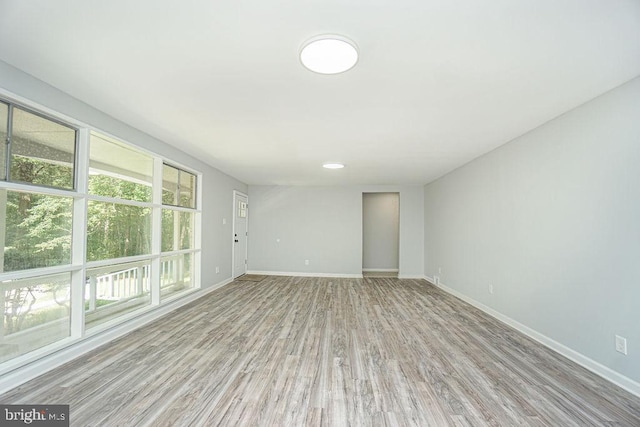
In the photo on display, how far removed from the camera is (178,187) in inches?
177

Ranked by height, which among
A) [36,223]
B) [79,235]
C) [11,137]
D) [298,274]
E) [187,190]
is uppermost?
[11,137]

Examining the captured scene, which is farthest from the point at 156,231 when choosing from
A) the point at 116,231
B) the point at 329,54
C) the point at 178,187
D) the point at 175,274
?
the point at 329,54

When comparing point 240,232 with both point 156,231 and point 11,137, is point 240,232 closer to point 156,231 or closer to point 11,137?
point 156,231

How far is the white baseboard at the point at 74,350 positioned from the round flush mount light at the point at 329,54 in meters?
3.17

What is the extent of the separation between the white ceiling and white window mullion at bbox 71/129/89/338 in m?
0.53

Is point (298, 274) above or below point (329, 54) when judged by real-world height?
below

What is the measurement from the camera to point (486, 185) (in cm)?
423

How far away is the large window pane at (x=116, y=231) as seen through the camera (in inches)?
119

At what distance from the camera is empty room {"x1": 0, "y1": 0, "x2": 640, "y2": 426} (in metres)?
1.74

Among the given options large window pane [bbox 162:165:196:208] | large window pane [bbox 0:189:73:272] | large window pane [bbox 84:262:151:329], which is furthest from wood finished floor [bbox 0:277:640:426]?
large window pane [bbox 162:165:196:208]

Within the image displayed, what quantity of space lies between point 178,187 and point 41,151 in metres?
2.05

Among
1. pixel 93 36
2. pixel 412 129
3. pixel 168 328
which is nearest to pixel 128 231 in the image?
pixel 168 328

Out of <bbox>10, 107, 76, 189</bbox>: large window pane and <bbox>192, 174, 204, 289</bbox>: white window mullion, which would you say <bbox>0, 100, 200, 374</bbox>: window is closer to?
<bbox>10, 107, 76, 189</bbox>: large window pane

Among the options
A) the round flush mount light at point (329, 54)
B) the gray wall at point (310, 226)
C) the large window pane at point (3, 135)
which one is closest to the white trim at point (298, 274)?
the gray wall at point (310, 226)
